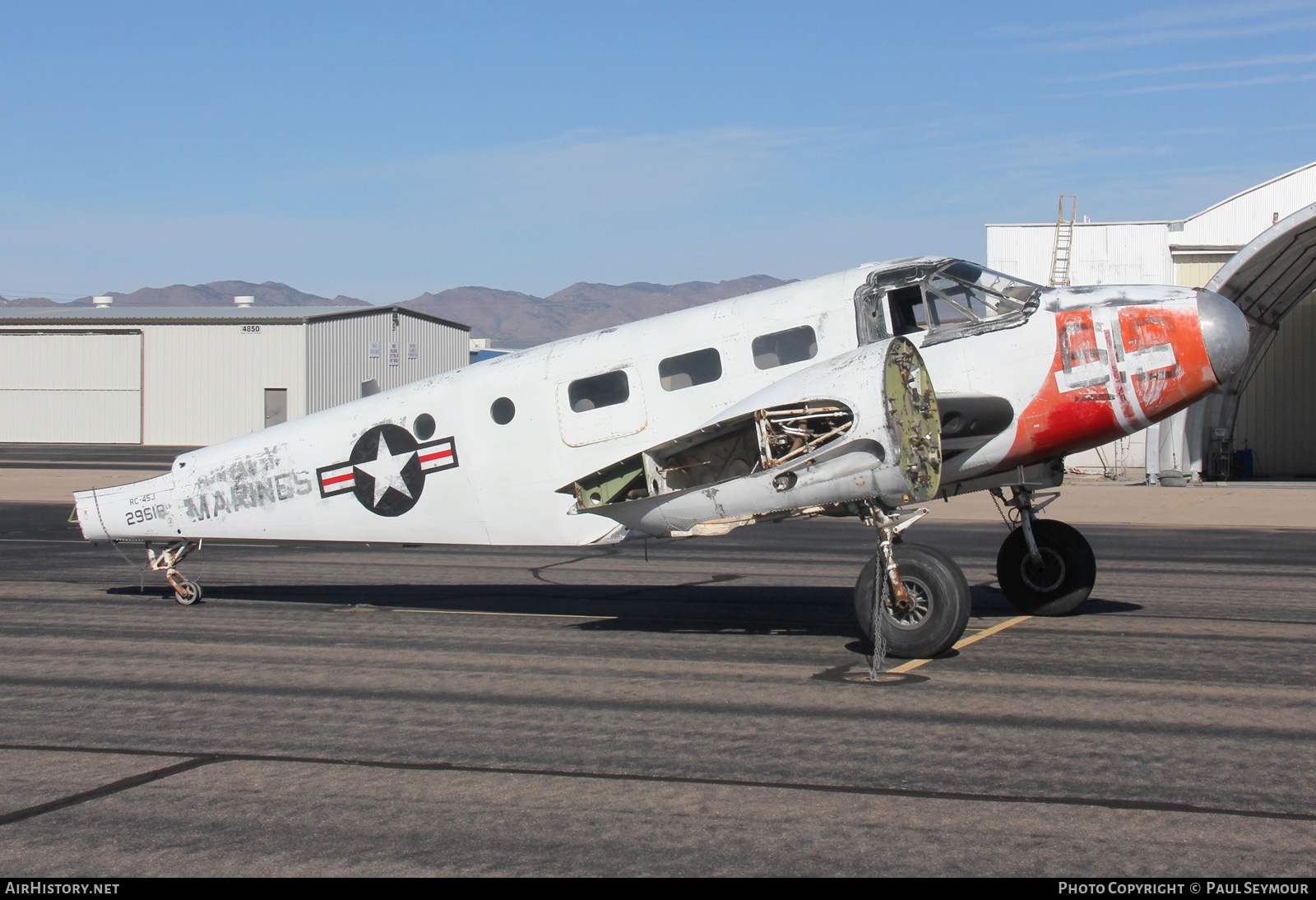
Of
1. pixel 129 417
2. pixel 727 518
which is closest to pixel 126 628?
pixel 727 518

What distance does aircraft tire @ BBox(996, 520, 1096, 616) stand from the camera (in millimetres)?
13616

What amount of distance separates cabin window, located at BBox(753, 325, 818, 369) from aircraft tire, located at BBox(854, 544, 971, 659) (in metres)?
2.30

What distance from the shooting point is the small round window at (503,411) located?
1342 cm

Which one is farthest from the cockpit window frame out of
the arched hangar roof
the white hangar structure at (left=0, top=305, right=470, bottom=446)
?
the white hangar structure at (left=0, top=305, right=470, bottom=446)

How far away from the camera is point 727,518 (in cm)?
1162

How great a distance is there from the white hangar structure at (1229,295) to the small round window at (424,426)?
2747 cm

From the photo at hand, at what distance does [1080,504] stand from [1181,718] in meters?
23.7

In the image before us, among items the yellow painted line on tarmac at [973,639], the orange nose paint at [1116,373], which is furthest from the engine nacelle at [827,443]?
the yellow painted line on tarmac at [973,639]

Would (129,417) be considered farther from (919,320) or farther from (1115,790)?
(1115,790)

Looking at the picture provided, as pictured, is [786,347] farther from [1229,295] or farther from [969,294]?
[1229,295]

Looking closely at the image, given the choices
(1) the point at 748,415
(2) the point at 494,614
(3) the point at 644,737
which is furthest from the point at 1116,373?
(2) the point at 494,614

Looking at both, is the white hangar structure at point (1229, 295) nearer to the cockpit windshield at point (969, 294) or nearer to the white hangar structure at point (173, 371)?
the cockpit windshield at point (969, 294)

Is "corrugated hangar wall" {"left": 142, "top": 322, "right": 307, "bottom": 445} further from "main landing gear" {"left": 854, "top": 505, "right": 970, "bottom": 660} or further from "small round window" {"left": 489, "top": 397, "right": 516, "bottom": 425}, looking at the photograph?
"main landing gear" {"left": 854, "top": 505, "right": 970, "bottom": 660}

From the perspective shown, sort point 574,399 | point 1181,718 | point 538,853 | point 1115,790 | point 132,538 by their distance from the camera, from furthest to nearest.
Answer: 1. point 132,538
2. point 574,399
3. point 1181,718
4. point 1115,790
5. point 538,853
